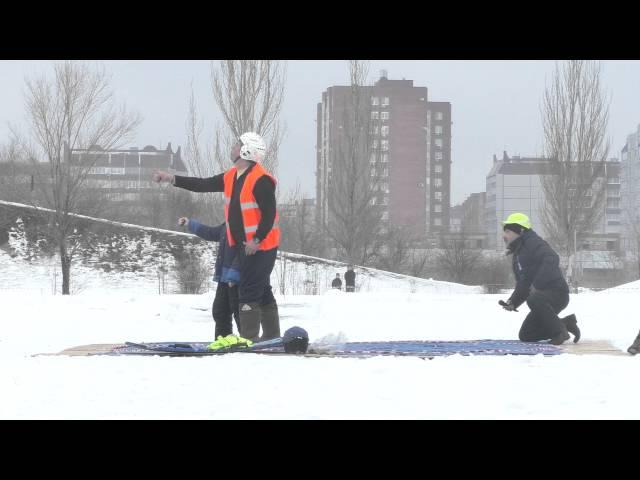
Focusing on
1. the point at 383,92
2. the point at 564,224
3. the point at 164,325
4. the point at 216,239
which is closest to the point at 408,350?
the point at 216,239

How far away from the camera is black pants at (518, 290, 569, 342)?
6.47 metres

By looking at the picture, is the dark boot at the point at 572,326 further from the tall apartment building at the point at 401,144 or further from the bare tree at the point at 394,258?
the tall apartment building at the point at 401,144

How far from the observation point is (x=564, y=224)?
25.6m

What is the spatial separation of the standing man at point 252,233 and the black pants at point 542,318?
2081mm

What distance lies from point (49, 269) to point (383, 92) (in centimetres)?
6705

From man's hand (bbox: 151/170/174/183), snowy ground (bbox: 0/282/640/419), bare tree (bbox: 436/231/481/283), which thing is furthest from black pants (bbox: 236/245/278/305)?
bare tree (bbox: 436/231/481/283)

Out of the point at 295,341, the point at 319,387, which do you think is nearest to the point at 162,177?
the point at 295,341

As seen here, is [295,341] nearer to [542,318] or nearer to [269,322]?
[269,322]

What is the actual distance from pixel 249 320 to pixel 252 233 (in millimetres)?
639

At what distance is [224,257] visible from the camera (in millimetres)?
6195

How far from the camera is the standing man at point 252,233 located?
232 inches

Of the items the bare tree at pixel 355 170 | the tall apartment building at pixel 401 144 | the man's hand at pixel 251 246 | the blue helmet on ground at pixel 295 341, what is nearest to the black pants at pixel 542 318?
the blue helmet on ground at pixel 295 341

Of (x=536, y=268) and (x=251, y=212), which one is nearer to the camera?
(x=251, y=212)
